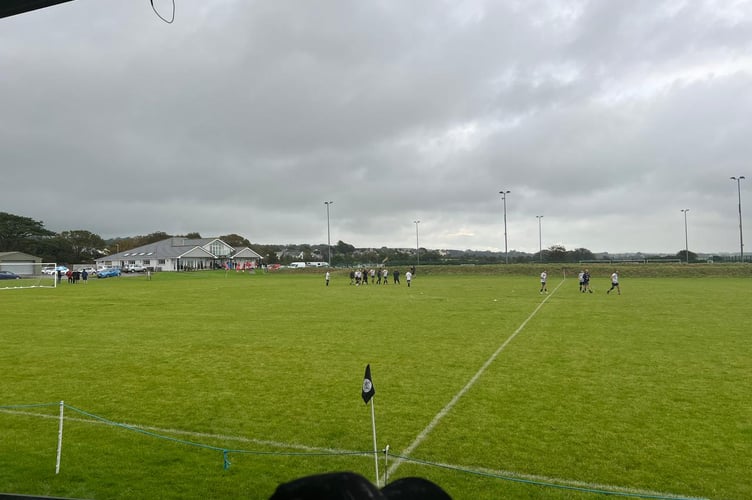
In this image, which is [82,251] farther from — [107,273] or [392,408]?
[392,408]

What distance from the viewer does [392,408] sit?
831 cm

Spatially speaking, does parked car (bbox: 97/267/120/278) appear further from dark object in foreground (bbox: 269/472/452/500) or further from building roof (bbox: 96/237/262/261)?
dark object in foreground (bbox: 269/472/452/500)

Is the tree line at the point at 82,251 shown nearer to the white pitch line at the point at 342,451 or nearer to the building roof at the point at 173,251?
the building roof at the point at 173,251

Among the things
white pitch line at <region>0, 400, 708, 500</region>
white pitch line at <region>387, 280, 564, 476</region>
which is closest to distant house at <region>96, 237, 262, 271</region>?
white pitch line at <region>387, 280, 564, 476</region>

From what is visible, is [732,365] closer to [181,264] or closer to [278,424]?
[278,424]

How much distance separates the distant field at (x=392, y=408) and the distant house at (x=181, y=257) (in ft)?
266

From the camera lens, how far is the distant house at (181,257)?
98.9 meters

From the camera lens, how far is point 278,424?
7.54 m

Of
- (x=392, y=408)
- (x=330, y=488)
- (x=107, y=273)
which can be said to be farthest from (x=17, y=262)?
(x=330, y=488)

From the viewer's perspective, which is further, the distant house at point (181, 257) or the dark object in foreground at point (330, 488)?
the distant house at point (181, 257)

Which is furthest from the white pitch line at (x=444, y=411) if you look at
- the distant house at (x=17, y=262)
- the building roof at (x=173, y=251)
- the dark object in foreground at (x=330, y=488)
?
the building roof at (x=173, y=251)

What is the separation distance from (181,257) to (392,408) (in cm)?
9708

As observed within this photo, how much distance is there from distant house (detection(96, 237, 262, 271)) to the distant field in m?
81.2

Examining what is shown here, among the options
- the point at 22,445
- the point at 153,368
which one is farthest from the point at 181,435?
the point at 153,368
